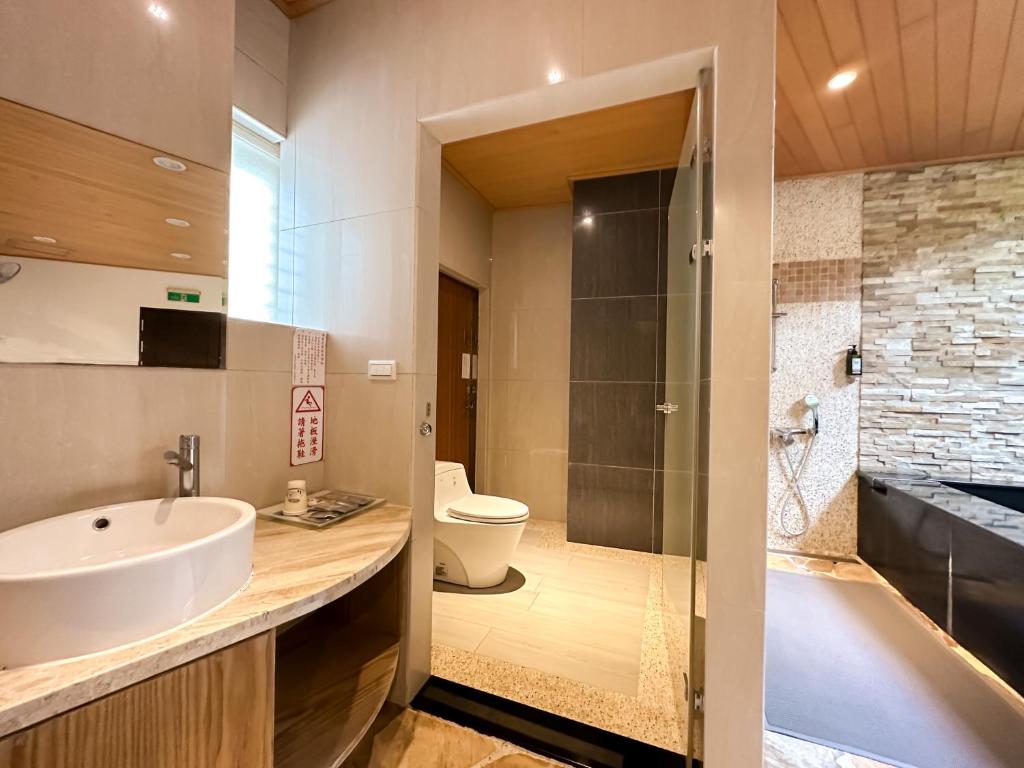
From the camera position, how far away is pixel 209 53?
1181 mm

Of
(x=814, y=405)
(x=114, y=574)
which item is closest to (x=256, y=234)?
(x=114, y=574)

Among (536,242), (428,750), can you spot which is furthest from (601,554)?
(536,242)

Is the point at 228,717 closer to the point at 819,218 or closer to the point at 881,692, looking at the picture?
the point at 881,692

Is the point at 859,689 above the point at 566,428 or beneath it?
beneath

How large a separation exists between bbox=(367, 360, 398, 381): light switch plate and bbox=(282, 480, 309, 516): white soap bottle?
0.44 metres

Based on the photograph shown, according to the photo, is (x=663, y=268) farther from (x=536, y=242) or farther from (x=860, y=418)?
(x=860, y=418)

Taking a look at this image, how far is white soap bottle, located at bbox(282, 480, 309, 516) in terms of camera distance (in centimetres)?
131

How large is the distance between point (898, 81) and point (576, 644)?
9.89 ft

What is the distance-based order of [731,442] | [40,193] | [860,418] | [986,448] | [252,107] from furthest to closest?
[860,418]
[986,448]
[252,107]
[731,442]
[40,193]

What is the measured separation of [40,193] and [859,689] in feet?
9.90

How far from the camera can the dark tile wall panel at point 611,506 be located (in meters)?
2.75

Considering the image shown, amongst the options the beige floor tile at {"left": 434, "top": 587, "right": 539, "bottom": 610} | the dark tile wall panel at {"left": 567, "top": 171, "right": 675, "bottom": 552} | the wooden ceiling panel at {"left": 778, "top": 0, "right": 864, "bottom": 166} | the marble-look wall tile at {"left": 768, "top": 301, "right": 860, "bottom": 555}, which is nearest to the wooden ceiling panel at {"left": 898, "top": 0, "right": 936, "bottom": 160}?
the wooden ceiling panel at {"left": 778, "top": 0, "right": 864, "bottom": 166}

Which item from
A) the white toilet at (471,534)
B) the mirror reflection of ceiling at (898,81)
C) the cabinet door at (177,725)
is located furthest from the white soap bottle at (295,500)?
the mirror reflection of ceiling at (898,81)

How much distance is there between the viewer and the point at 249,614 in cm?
73
